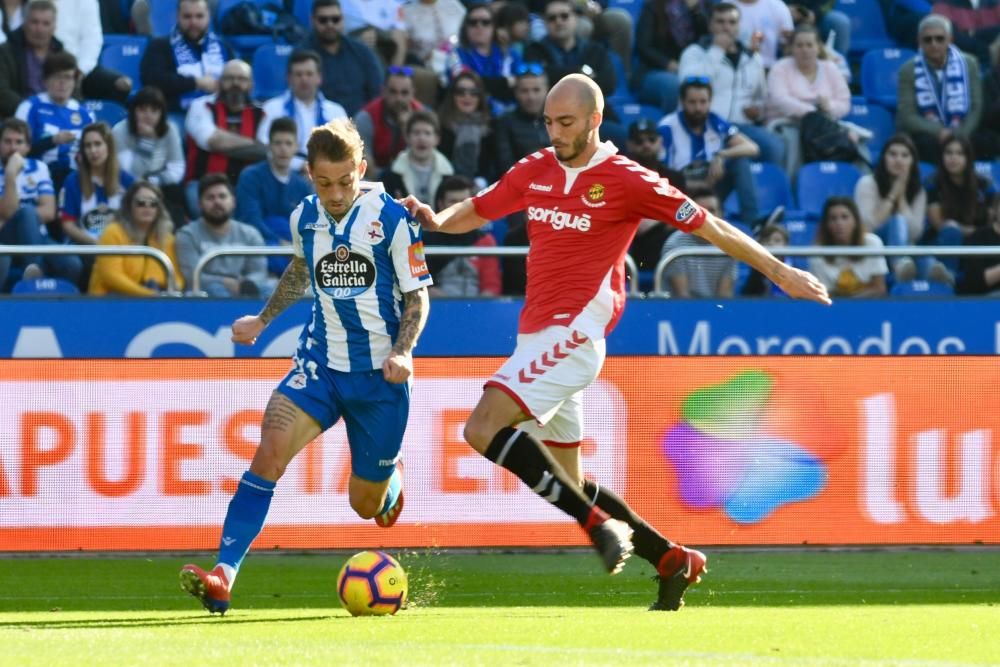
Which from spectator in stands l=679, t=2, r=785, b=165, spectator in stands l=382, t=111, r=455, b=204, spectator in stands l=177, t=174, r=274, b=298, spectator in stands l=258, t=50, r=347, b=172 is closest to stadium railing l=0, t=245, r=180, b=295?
spectator in stands l=177, t=174, r=274, b=298

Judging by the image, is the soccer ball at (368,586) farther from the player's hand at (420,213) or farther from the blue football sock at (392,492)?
the player's hand at (420,213)

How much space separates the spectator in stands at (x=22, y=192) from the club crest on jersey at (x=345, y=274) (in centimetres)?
562

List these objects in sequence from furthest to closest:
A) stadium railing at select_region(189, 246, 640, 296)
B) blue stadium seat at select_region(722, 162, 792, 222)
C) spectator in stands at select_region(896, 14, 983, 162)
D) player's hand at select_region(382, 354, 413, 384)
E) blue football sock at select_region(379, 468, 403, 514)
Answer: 1. spectator in stands at select_region(896, 14, 983, 162)
2. blue stadium seat at select_region(722, 162, 792, 222)
3. stadium railing at select_region(189, 246, 640, 296)
4. blue football sock at select_region(379, 468, 403, 514)
5. player's hand at select_region(382, 354, 413, 384)

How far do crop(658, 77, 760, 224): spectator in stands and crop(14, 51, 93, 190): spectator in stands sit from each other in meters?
4.69

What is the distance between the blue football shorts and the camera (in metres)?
7.23

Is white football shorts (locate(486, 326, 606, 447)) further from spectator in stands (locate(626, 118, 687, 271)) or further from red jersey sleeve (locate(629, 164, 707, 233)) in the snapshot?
spectator in stands (locate(626, 118, 687, 271))

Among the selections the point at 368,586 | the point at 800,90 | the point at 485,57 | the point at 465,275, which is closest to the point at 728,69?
the point at 800,90

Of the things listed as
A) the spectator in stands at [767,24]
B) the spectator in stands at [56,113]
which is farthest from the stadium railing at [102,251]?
the spectator in stands at [767,24]

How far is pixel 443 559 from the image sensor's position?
31.2ft

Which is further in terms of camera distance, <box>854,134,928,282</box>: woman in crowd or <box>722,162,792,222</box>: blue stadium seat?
<box>722,162,792,222</box>: blue stadium seat

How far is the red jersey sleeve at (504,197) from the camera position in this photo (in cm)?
752

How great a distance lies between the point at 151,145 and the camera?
43.3 ft

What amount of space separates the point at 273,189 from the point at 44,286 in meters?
2.17

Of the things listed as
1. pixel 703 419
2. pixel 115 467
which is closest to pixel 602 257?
pixel 703 419
